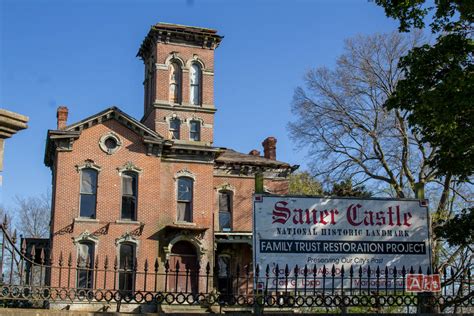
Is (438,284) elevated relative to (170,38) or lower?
lower

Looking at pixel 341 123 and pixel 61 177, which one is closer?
pixel 61 177

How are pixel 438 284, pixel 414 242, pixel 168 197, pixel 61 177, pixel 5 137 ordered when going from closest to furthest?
pixel 5 137 < pixel 438 284 < pixel 414 242 < pixel 61 177 < pixel 168 197

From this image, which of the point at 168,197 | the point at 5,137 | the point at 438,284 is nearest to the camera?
the point at 5,137

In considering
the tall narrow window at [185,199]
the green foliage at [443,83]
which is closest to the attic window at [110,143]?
the tall narrow window at [185,199]

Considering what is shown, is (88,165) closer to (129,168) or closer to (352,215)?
(129,168)

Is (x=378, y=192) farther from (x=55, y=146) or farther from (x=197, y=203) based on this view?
(x=55, y=146)

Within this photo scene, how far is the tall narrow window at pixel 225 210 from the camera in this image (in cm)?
3591

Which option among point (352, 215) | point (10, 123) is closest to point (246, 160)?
point (352, 215)

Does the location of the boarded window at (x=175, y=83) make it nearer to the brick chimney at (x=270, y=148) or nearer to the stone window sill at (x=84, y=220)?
the brick chimney at (x=270, y=148)

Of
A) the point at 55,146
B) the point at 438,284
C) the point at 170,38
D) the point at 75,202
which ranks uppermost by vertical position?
the point at 170,38

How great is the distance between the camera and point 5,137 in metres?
7.21

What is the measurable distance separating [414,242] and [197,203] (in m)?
20.6

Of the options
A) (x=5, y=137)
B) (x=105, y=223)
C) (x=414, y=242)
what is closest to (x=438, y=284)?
(x=414, y=242)

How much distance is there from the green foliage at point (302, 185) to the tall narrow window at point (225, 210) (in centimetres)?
819
